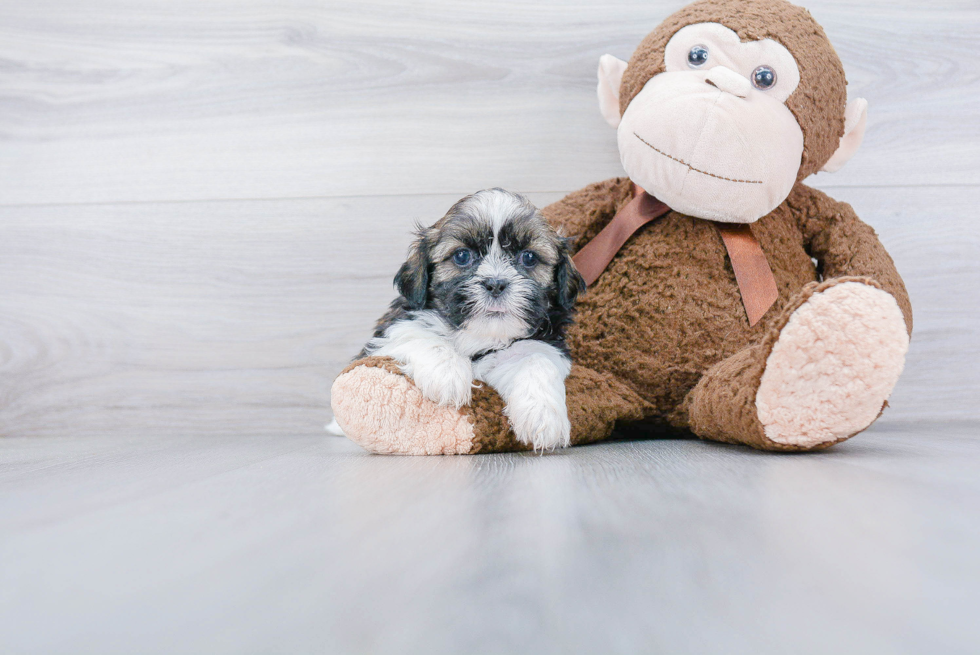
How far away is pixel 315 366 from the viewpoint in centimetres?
186

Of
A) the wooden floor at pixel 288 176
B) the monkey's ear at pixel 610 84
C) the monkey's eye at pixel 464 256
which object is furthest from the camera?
the wooden floor at pixel 288 176

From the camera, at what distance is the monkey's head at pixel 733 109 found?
121 cm

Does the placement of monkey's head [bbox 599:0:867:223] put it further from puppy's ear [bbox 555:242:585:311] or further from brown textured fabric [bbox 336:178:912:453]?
puppy's ear [bbox 555:242:585:311]

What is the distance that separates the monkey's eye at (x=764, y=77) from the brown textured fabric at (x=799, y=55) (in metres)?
0.05

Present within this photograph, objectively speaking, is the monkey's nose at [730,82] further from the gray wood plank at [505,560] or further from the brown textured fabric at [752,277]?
the gray wood plank at [505,560]

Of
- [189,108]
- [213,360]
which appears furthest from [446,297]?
[189,108]

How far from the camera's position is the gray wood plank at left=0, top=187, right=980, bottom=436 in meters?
1.86

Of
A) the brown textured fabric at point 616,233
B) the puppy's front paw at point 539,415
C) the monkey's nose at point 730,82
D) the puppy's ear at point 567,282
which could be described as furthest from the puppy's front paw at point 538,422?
the monkey's nose at point 730,82

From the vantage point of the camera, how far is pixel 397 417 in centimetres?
114

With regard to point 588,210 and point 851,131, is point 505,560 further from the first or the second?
point 851,131

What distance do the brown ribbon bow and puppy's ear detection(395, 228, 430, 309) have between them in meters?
0.35

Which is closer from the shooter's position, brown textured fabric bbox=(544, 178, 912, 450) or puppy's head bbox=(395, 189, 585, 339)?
puppy's head bbox=(395, 189, 585, 339)

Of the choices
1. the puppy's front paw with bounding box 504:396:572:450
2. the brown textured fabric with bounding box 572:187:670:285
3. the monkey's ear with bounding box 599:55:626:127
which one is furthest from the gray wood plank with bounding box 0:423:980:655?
the monkey's ear with bounding box 599:55:626:127

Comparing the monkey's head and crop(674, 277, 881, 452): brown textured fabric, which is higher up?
the monkey's head
